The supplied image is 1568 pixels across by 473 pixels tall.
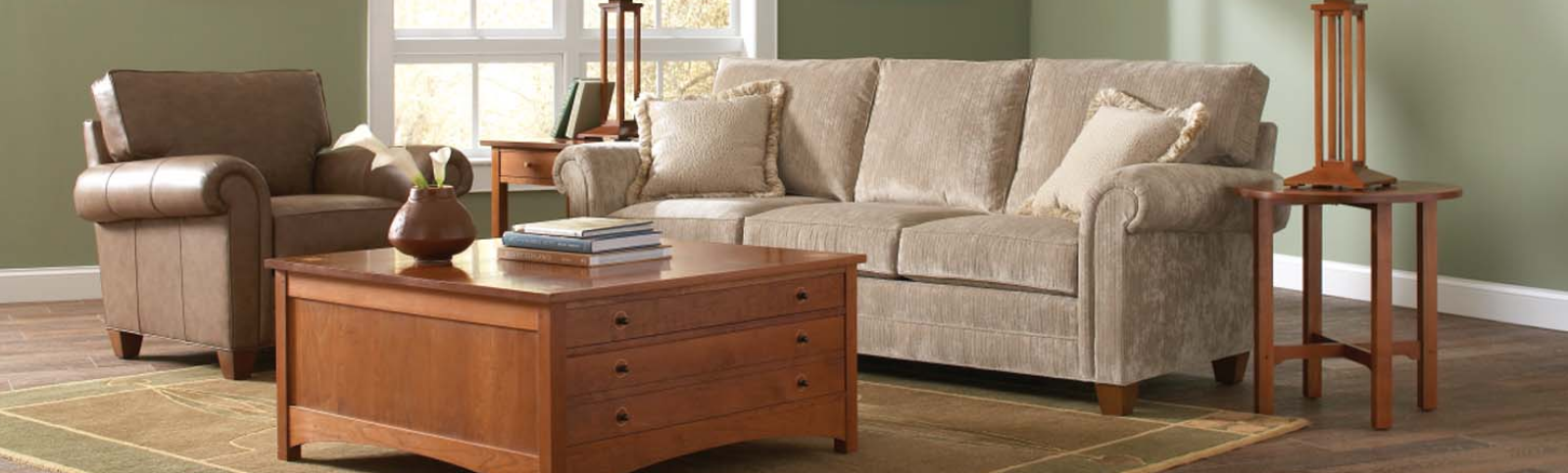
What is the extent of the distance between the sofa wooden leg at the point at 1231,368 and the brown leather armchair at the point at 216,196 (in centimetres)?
211

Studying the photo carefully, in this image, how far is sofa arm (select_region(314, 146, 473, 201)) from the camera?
523 centimetres

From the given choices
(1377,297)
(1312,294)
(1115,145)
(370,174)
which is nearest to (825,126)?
(1115,145)

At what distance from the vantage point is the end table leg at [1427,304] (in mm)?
4207

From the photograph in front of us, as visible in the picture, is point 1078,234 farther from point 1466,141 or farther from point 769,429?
point 1466,141

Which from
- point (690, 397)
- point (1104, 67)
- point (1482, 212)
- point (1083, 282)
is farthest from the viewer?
point (1482, 212)

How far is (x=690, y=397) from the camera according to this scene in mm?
3463

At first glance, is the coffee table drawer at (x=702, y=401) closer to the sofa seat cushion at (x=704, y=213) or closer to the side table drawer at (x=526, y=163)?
the sofa seat cushion at (x=704, y=213)

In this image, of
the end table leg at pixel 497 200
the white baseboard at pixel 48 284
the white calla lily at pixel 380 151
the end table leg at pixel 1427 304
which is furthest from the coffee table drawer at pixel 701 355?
the white baseboard at pixel 48 284

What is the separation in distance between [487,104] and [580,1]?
1.68 feet

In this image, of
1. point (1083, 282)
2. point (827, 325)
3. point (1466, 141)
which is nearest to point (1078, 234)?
point (1083, 282)

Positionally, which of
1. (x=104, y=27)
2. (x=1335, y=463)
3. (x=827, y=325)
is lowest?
(x=1335, y=463)

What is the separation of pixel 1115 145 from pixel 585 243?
1487 mm

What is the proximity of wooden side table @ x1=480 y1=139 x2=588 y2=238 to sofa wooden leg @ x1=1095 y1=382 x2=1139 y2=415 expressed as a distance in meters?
2.13

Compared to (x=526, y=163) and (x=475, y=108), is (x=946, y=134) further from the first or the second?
(x=475, y=108)
